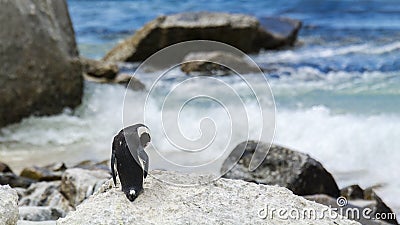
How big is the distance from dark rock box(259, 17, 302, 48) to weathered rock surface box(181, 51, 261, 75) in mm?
1984

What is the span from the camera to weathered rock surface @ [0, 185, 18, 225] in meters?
2.83

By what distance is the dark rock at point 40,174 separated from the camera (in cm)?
589

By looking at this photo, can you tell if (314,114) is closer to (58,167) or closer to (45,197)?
(58,167)

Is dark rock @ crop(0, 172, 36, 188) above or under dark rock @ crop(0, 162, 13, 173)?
under

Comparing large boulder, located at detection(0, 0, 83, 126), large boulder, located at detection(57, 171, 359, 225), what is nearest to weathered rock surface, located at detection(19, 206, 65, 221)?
large boulder, located at detection(57, 171, 359, 225)

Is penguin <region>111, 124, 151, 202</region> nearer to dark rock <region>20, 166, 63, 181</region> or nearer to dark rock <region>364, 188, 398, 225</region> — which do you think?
dark rock <region>364, 188, 398, 225</region>

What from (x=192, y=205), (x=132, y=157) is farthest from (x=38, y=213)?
(x=192, y=205)

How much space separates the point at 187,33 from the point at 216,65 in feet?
5.94

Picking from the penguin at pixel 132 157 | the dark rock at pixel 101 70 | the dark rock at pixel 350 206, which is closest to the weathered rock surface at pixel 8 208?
the penguin at pixel 132 157

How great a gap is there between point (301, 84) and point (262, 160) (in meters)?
4.94

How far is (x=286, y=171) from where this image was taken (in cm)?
489

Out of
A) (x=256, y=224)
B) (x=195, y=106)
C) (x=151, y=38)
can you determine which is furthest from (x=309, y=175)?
(x=151, y=38)

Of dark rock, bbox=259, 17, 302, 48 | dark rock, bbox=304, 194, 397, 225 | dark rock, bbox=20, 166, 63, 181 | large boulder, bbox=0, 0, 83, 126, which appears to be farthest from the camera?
dark rock, bbox=259, 17, 302, 48

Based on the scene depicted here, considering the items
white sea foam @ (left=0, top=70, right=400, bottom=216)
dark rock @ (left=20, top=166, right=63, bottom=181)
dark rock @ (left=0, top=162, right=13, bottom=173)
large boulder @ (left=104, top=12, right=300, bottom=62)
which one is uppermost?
large boulder @ (left=104, top=12, right=300, bottom=62)
